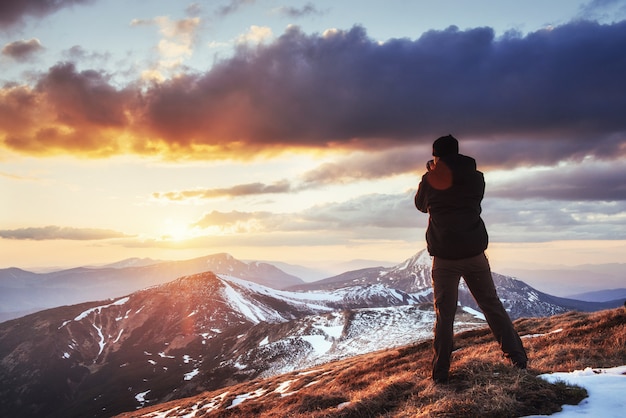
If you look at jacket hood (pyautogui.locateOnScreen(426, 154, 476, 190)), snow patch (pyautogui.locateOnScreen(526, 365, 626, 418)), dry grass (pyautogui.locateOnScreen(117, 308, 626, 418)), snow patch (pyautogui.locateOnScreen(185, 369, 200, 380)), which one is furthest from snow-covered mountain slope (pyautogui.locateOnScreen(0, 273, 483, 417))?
jacket hood (pyautogui.locateOnScreen(426, 154, 476, 190))

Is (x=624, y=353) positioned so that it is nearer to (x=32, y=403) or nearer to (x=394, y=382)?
(x=394, y=382)

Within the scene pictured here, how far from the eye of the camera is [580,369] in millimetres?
7637

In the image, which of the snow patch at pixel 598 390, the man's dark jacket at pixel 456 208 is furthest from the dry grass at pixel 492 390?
the man's dark jacket at pixel 456 208

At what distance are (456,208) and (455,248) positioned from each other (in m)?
0.77

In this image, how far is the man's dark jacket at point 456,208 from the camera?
7.38 metres

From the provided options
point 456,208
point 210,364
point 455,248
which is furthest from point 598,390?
point 210,364

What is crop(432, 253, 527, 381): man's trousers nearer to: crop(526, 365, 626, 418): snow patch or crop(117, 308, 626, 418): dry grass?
crop(117, 308, 626, 418): dry grass

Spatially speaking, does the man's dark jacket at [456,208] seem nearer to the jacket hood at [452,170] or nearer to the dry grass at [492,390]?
the jacket hood at [452,170]

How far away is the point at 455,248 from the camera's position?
737 centimetres

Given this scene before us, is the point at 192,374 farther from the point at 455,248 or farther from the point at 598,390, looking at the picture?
the point at 598,390

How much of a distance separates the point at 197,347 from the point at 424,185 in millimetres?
211170

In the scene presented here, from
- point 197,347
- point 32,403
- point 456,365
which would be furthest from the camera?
point 197,347

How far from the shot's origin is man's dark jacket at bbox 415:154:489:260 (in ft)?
24.2

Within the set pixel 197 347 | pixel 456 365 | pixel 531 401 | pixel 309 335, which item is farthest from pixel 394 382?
pixel 197 347
